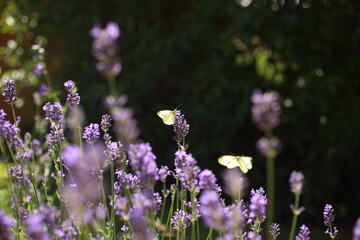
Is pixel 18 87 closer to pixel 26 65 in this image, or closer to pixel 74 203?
pixel 26 65

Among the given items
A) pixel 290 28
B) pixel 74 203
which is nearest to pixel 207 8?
pixel 290 28

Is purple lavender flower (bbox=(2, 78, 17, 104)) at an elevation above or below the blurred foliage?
below

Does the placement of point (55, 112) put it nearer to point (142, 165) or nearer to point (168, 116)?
point (168, 116)

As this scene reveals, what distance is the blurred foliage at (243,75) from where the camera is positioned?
4.91 metres

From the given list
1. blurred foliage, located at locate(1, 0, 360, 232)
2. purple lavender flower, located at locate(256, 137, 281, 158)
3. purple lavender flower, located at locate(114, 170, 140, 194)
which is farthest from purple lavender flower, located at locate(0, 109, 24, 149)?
blurred foliage, located at locate(1, 0, 360, 232)

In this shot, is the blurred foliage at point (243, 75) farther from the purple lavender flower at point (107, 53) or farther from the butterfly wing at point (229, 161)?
the purple lavender flower at point (107, 53)

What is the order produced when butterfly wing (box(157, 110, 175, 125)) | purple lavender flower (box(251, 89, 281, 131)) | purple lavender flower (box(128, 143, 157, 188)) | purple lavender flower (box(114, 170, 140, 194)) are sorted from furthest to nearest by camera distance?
butterfly wing (box(157, 110, 175, 125)), purple lavender flower (box(114, 170, 140, 194)), purple lavender flower (box(128, 143, 157, 188)), purple lavender flower (box(251, 89, 281, 131))

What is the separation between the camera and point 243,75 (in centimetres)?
528

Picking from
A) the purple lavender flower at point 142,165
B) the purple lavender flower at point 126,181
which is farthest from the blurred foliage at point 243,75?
the purple lavender flower at point 142,165

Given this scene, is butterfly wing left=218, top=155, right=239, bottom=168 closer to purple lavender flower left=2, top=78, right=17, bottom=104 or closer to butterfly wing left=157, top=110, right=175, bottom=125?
butterfly wing left=157, top=110, right=175, bottom=125

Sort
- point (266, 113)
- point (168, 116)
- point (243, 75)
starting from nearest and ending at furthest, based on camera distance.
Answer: point (266, 113) → point (168, 116) → point (243, 75)

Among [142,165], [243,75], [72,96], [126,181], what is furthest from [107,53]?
[243,75]

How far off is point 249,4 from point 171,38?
0.80 meters

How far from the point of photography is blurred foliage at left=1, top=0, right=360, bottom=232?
491 cm
